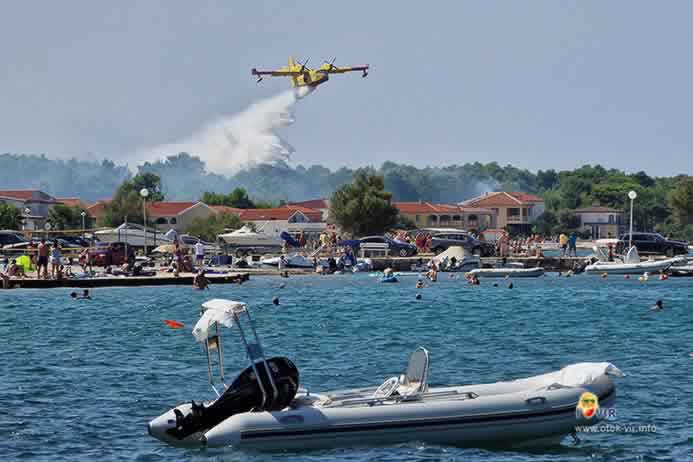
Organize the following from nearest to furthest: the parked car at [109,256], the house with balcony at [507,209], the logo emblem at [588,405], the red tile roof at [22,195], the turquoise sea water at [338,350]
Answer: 1. the logo emblem at [588,405]
2. the turquoise sea water at [338,350]
3. the parked car at [109,256]
4. the red tile roof at [22,195]
5. the house with balcony at [507,209]

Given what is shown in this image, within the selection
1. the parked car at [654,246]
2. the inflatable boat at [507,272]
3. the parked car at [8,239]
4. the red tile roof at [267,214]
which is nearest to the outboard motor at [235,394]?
the inflatable boat at [507,272]

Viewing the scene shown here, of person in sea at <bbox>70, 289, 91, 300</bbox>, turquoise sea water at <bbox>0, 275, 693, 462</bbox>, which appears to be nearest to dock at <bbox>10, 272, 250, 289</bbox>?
turquoise sea water at <bbox>0, 275, 693, 462</bbox>

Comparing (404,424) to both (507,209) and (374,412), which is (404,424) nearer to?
(374,412)

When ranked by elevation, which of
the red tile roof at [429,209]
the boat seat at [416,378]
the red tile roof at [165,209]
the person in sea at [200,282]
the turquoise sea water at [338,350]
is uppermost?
the red tile roof at [429,209]

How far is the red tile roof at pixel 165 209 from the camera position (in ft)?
466

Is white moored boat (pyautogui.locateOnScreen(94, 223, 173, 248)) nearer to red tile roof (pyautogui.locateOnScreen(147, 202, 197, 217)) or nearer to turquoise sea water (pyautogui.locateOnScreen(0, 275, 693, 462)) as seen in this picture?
turquoise sea water (pyautogui.locateOnScreen(0, 275, 693, 462))

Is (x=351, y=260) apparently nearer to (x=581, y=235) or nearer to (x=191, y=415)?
(x=191, y=415)

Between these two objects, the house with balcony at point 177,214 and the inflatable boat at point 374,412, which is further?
the house with balcony at point 177,214

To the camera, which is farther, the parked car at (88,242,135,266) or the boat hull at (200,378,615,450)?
the parked car at (88,242,135,266)

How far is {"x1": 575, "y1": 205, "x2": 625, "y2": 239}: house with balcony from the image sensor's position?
7126 inches

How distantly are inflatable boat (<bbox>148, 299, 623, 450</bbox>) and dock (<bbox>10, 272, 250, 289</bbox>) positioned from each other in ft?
123

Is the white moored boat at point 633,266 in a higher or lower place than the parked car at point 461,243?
lower

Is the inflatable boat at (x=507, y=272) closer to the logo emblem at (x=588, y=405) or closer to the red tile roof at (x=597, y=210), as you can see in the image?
the logo emblem at (x=588, y=405)

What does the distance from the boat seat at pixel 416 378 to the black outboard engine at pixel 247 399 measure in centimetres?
180
